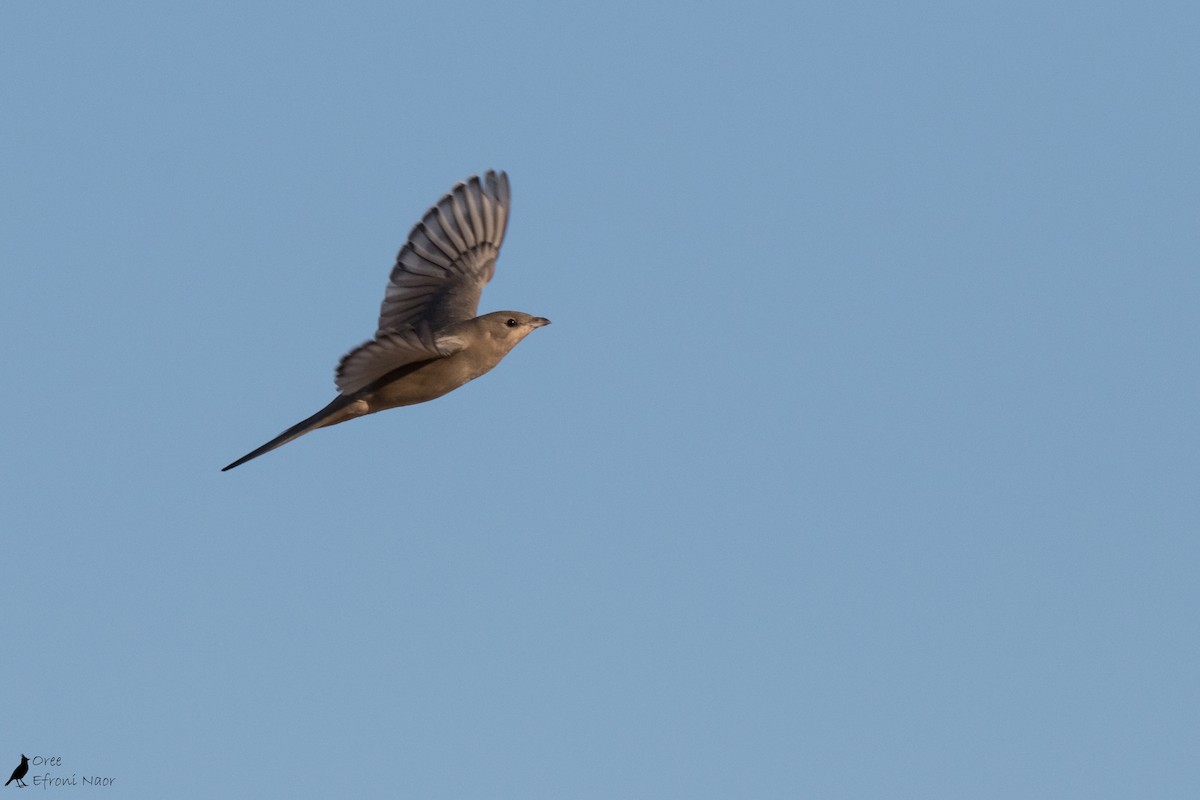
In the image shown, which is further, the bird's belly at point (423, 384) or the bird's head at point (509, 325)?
the bird's head at point (509, 325)

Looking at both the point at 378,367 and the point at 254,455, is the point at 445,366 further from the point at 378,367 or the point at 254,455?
the point at 254,455

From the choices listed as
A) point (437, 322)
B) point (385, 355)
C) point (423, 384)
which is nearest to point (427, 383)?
point (423, 384)

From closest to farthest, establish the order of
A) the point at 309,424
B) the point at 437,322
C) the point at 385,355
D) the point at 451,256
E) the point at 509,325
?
the point at 385,355 → the point at 309,424 → the point at 509,325 → the point at 437,322 → the point at 451,256

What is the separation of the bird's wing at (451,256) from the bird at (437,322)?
0.01m

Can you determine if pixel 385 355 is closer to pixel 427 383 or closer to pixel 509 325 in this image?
pixel 427 383

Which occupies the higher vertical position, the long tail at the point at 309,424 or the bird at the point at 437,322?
the bird at the point at 437,322

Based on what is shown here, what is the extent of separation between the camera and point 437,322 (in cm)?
Answer: 1750

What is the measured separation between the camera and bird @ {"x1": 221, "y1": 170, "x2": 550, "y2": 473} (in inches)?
613

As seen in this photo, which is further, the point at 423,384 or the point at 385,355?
the point at 423,384

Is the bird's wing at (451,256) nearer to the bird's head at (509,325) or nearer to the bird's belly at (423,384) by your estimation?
the bird's head at (509,325)

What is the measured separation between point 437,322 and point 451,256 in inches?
64.9

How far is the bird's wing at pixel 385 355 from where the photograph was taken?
48.5 feet

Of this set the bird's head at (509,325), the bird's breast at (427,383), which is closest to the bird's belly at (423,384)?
the bird's breast at (427,383)

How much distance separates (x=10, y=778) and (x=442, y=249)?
7854 mm
